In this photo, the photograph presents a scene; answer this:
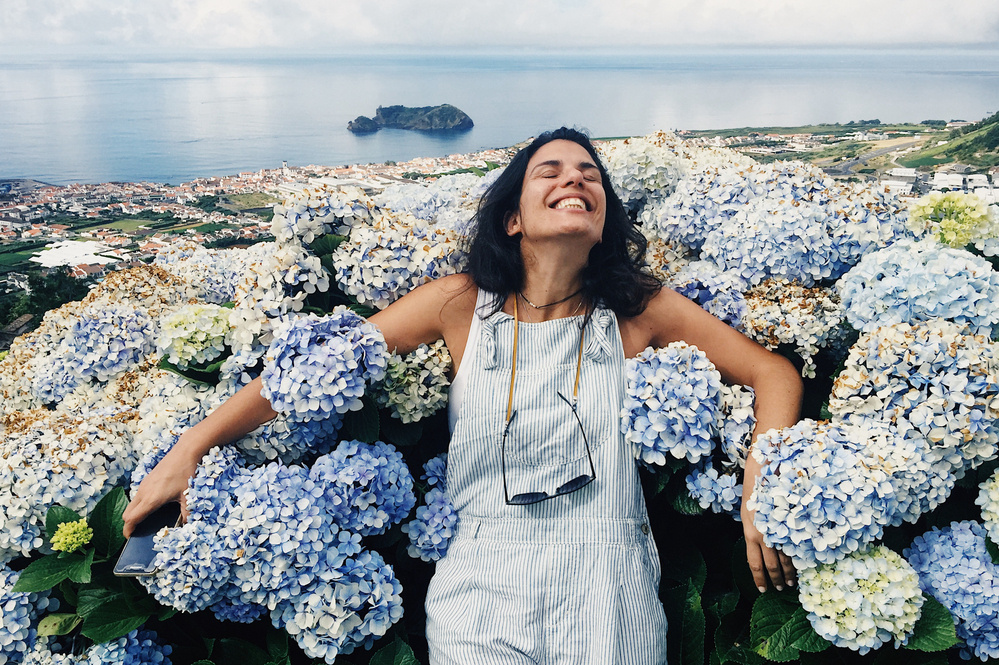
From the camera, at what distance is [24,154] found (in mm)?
12789

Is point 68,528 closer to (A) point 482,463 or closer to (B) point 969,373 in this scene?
(A) point 482,463

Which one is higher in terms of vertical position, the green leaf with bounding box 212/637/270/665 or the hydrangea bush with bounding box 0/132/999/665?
the hydrangea bush with bounding box 0/132/999/665

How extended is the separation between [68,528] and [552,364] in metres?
1.77

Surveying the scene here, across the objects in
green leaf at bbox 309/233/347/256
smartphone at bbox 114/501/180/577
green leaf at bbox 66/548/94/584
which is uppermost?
green leaf at bbox 309/233/347/256

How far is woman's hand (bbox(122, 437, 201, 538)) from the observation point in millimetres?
1909

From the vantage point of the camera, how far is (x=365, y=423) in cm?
216

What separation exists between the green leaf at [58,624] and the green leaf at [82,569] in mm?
185

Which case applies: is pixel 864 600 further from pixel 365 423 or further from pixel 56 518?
pixel 56 518

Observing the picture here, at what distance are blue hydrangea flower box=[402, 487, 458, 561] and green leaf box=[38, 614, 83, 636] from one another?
1.20m

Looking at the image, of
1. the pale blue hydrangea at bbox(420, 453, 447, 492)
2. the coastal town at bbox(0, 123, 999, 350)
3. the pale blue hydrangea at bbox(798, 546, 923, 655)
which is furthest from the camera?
the coastal town at bbox(0, 123, 999, 350)

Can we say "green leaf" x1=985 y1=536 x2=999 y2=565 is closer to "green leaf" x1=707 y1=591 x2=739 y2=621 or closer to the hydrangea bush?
the hydrangea bush

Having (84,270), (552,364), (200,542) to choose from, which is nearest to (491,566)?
(552,364)

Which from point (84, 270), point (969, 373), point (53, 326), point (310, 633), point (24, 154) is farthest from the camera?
point (24, 154)

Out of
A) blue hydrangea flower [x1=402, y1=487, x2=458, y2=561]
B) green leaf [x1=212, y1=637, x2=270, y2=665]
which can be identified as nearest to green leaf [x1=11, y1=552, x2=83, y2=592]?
green leaf [x1=212, y1=637, x2=270, y2=665]
